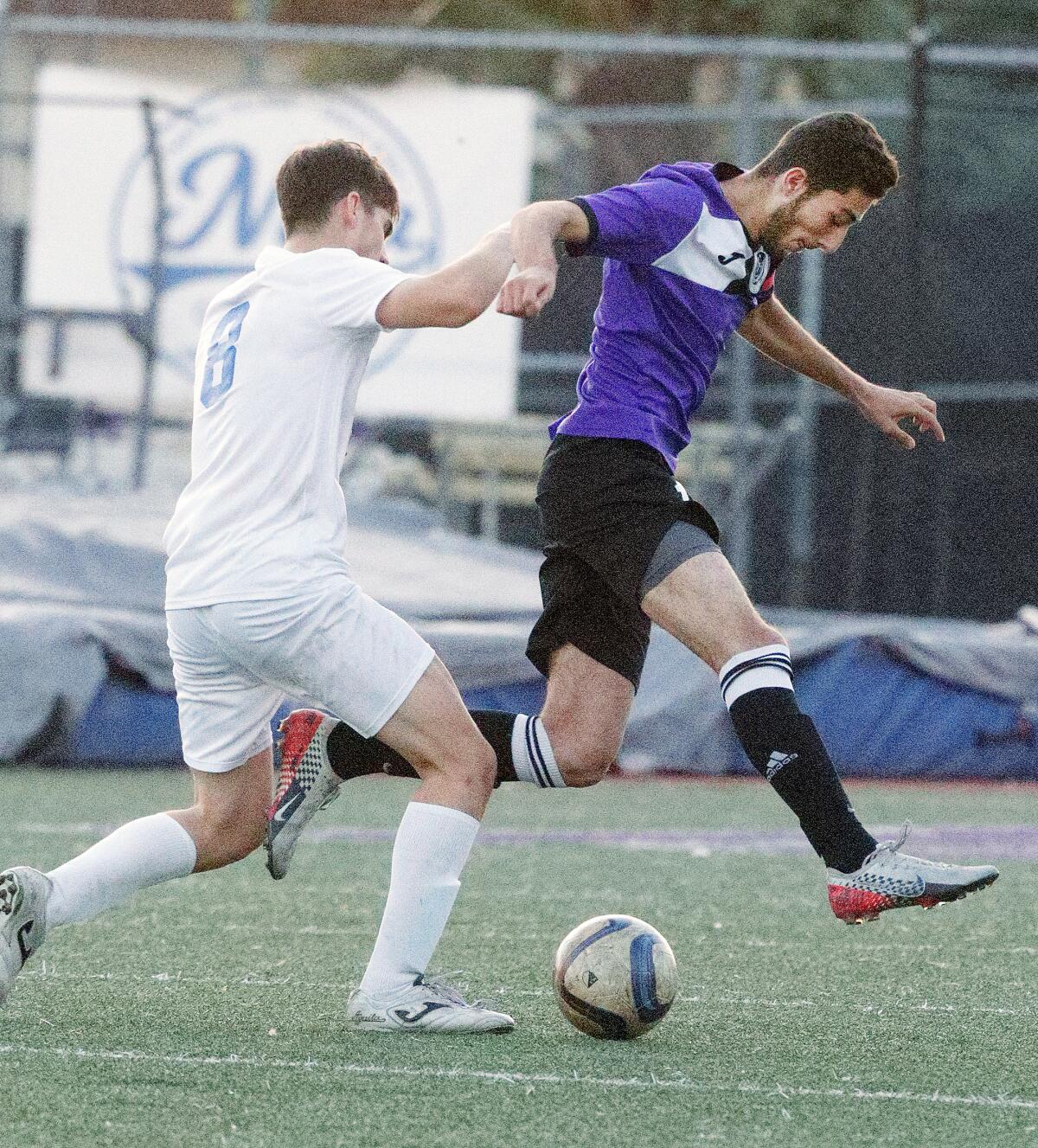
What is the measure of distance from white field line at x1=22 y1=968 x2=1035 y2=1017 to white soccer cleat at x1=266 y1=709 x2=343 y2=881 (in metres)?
0.40

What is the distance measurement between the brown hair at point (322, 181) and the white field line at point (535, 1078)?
168 cm

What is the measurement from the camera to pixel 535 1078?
350cm

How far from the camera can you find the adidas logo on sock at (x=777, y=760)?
3996mm

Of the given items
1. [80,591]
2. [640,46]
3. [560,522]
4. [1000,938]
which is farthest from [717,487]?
[560,522]

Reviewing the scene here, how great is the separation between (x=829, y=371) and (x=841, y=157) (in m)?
0.82

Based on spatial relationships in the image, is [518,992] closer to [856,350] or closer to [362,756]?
[362,756]

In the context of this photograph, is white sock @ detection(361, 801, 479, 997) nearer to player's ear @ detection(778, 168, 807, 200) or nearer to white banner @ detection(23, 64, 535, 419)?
player's ear @ detection(778, 168, 807, 200)

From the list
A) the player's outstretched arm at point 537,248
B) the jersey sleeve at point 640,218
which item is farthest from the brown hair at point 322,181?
the jersey sleeve at point 640,218

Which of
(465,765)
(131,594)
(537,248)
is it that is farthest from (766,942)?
(131,594)

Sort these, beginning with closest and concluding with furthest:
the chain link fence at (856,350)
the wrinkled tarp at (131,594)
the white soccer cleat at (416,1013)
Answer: the white soccer cleat at (416,1013) → the wrinkled tarp at (131,594) → the chain link fence at (856,350)

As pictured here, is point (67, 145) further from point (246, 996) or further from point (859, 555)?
point (246, 996)

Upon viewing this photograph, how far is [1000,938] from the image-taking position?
5352 millimetres

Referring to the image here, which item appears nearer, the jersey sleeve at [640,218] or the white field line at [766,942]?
the jersey sleeve at [640,218]

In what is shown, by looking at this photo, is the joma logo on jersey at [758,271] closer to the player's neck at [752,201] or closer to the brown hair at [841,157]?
the player's neck at [752,201]
